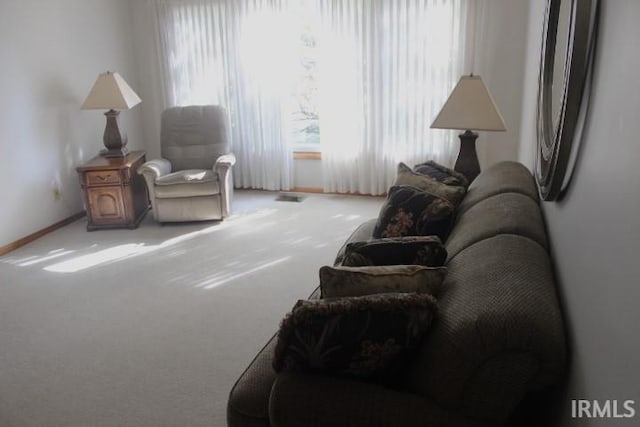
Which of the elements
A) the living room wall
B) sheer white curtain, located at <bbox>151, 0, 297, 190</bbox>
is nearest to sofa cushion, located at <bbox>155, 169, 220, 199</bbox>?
sheer white curtain, located at <bbox>151, 0, 297, 190</bbox>

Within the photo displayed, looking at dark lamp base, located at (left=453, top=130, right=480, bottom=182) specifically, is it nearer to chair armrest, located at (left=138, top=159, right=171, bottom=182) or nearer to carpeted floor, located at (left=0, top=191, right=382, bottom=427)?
carpeted floor, located at (left=0, top=191, right=382, bottom=427)

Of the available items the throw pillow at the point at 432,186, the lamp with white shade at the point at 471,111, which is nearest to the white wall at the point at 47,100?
the throw pillow at the point at 432,186

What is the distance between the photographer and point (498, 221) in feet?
6.49

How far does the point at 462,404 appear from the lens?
134 cm

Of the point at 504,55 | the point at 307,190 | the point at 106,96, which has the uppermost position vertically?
the point at 504,55

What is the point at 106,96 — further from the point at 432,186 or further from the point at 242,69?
the point at 432,186

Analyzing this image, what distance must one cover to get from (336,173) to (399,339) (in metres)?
4.37

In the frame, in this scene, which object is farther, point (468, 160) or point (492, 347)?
point (468, 160)

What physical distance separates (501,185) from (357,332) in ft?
4.73

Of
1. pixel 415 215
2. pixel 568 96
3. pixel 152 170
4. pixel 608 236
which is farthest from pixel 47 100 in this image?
pixel 608 236

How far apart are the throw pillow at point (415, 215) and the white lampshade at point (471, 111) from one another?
2.62 ft

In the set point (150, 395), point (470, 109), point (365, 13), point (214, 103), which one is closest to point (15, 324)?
point (150, 395)

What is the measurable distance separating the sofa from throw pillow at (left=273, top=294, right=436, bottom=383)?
0.04 meters

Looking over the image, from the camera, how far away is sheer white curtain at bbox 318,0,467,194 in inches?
198
